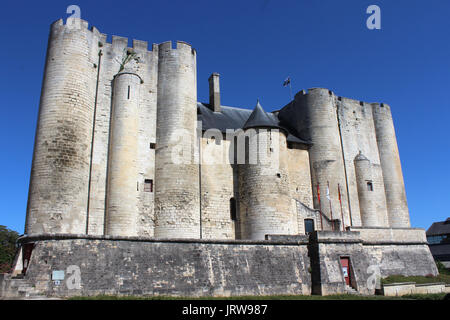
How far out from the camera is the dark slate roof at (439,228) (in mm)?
Answer: 43094

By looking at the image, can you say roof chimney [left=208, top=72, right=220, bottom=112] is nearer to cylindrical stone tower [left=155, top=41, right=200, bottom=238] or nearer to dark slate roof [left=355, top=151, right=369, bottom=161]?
cylindrical stone tower [left=155, top=41, right=200, bottom=238]

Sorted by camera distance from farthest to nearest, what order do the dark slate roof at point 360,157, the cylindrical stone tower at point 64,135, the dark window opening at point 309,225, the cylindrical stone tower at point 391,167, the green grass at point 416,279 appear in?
1. the cylindrical stone tower at point 391,167
2. the dark slate roof at point 360,157
3. the dark window opening at point 309,225
4. the green grass at point 416,279
5. the cylindrical stone tower at point 64,135

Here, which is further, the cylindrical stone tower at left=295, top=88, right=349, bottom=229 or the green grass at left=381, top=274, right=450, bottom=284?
the cylindrical stone tower at left=295, top=88, right=349, bottom=229

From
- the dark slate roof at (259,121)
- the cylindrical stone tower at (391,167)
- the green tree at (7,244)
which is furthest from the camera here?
the green tree at (7,244)

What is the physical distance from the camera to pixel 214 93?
27.1 m

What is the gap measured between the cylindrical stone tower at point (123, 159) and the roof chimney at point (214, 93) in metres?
6.65

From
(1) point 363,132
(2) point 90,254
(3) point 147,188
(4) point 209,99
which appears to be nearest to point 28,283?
(2) point 90,254

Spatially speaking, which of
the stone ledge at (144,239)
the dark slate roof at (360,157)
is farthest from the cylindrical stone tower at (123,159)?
the dark slate roof at (360,157)

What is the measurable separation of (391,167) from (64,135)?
2329 cm

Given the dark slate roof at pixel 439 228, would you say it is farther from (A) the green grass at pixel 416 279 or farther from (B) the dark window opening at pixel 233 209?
(B) the dark window opening at pixel 233 209

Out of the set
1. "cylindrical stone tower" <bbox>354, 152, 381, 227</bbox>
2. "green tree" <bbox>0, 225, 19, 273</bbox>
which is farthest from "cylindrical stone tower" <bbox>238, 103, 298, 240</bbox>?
"green tree" <bbox>0, 225, 19, 273</bbox>

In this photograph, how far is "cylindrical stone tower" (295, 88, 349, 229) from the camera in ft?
85.0

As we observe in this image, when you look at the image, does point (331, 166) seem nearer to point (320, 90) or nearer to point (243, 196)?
point (320, 90)

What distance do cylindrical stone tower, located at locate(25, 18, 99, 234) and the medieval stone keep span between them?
0.19ft
